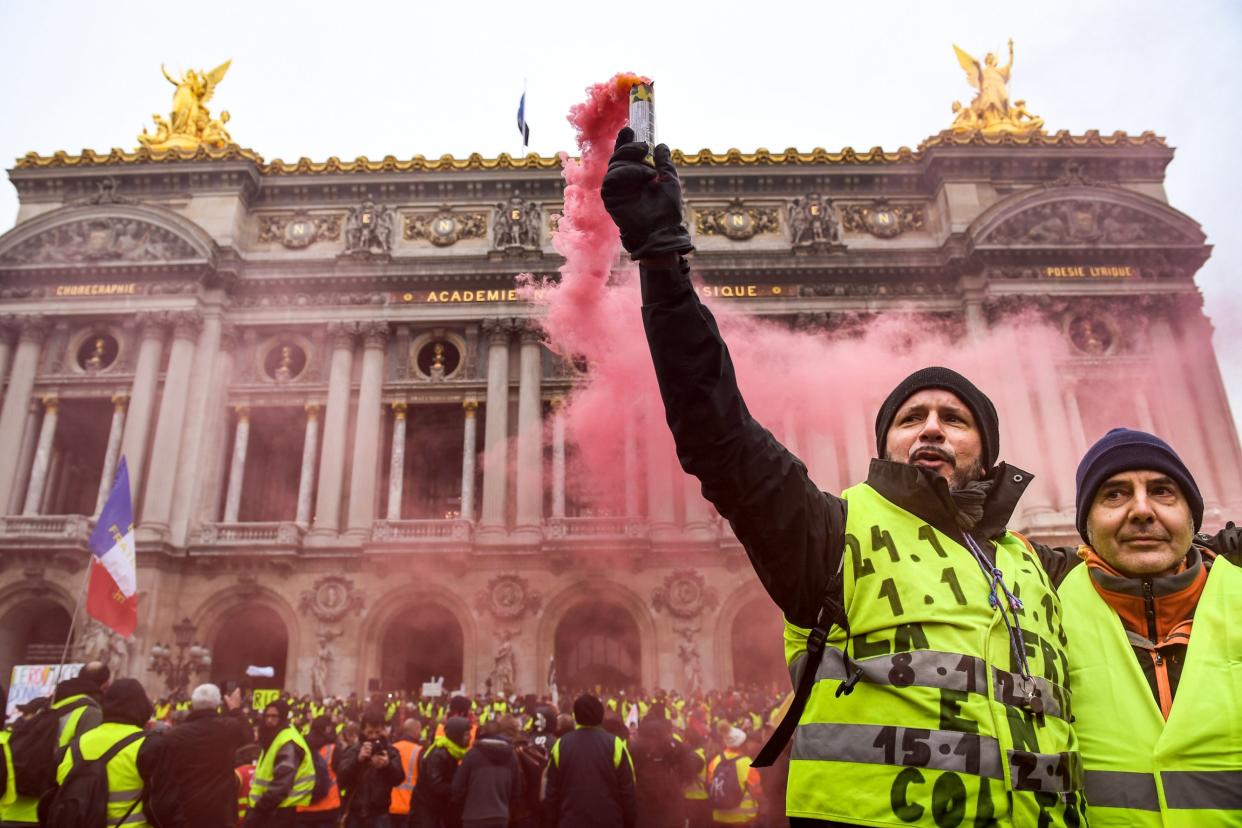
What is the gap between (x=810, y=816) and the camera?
2.38 m

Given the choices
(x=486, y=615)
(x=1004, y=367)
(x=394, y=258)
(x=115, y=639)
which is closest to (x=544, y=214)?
(x=394, y=258)

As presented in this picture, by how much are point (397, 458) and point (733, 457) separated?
2766 cm

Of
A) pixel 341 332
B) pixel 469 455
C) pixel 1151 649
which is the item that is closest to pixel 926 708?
pixel 1151 649

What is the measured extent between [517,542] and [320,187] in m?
15.7

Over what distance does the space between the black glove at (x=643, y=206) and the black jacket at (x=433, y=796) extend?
7510 mm

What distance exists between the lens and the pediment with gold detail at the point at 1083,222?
2905 cm

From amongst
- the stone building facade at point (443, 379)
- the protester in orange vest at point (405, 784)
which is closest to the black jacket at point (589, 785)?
the protester in orange vest at point (405, 784)

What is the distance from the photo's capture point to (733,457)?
7.72 feet

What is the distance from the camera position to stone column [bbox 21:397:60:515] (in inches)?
1080

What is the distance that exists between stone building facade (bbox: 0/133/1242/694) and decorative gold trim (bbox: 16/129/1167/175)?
13 cm

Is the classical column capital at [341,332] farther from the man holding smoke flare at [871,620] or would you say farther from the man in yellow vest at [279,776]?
the man holding smoke flare at [871,620]

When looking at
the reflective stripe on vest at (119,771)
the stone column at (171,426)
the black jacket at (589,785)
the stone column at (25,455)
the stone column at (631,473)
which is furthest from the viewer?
the stone column at (25,455)

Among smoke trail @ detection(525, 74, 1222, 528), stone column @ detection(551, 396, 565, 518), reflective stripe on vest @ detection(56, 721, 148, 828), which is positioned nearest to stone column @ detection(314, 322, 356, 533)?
smoke trail @ detection(525, 74, 1222, 528)

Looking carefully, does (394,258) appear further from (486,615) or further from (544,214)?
(486,615)
